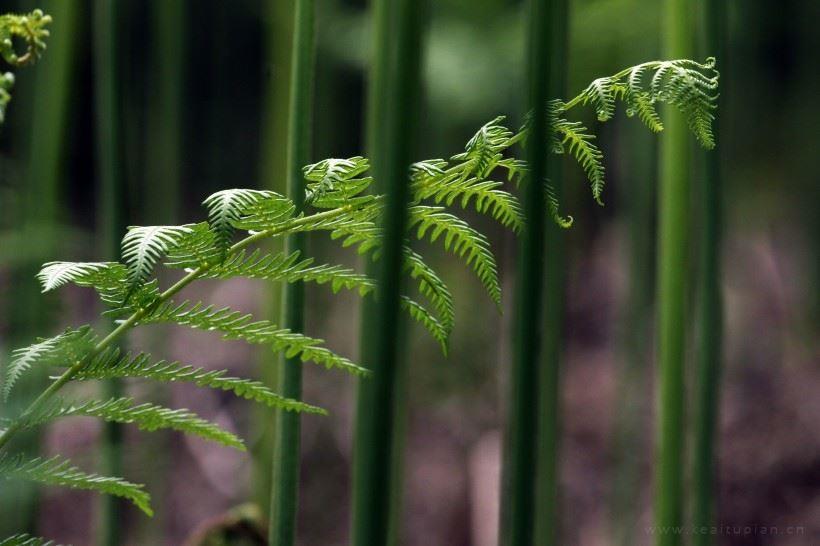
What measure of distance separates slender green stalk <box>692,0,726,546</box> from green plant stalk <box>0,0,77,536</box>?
0.43 metres

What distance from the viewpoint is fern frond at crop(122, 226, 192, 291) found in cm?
35

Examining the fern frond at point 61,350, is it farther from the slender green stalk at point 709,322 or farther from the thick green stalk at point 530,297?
the slender green stalk at point 709,322

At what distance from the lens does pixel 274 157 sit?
1021mm

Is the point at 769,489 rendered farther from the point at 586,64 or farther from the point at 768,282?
the point at 586,64

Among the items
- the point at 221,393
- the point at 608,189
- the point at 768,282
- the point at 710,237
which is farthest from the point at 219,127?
the point at 710,237

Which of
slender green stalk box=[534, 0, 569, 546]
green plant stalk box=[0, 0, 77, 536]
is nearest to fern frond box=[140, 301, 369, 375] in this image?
slender green stalk box=[534, 0, 569, 546]

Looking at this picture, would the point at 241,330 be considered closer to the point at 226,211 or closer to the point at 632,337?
the point at 226,211

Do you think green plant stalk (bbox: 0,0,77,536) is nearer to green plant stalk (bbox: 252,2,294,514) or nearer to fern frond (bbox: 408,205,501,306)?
green plant stalk (bbox: 252,2,294,514)

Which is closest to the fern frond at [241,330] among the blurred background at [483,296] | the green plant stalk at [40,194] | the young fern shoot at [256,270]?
the young fern shoot at [256,270]

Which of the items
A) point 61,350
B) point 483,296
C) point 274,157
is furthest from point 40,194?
point 483,296

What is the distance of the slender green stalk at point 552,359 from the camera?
0.53m

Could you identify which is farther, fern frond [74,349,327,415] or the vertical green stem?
the vertical green stem

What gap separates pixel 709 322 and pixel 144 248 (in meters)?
0.32

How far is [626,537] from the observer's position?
39.1 inches
